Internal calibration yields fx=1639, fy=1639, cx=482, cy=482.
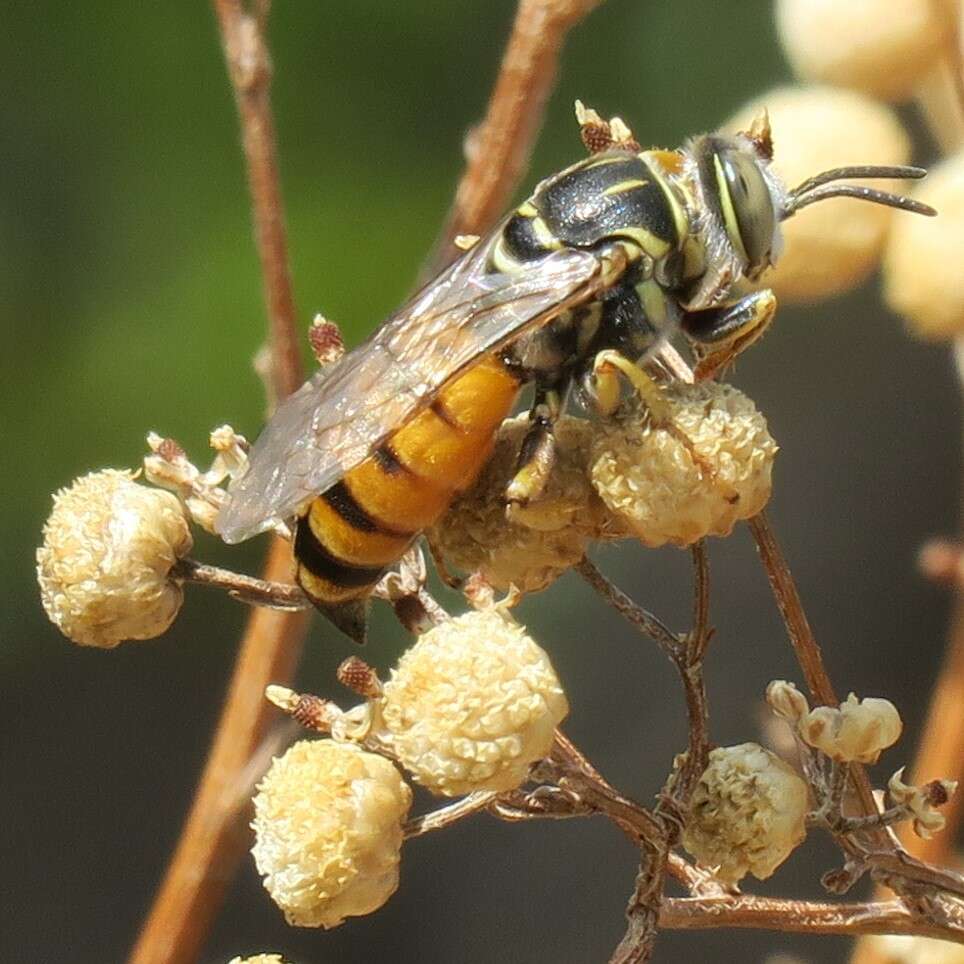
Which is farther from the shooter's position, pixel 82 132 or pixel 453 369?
pixel 82 132

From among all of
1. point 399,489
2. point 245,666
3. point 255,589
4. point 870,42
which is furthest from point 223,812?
point 870,42

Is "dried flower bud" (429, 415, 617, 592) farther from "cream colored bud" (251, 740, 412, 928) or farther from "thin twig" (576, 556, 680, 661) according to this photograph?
"cream colored bud" (251, 740, 412, 928)

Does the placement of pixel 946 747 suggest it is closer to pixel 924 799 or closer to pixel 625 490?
pixel 924 799

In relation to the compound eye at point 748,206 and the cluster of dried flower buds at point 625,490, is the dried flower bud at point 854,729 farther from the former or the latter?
the compound eye at point 748,206

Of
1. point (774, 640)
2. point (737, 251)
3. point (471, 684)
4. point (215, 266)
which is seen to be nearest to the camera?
point (471, 684)

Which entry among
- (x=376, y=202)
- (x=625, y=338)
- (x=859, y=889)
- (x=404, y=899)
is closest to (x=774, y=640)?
(x=859, y=889)

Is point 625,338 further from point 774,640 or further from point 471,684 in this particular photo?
point 774,640
